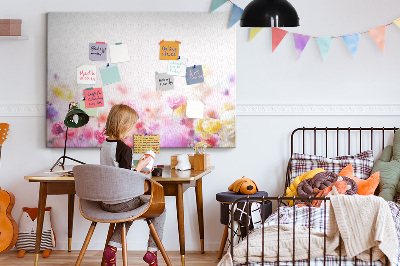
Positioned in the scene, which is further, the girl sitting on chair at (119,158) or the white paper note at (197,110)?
the white paper note at (197,110)

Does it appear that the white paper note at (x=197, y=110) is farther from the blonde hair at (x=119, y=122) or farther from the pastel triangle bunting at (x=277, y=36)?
the blonde hair at (x=119, y=122)

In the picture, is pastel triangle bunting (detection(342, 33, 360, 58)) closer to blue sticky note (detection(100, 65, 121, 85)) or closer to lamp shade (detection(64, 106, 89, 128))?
blue sticky note (detection(100, 65, 121, 85))

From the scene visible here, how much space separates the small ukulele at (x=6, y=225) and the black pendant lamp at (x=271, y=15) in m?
2.22

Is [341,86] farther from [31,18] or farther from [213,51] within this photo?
[31,18]

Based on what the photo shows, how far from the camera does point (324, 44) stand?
13.4 feet

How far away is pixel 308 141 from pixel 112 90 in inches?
59.3

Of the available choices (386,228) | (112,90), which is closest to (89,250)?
(112,90)

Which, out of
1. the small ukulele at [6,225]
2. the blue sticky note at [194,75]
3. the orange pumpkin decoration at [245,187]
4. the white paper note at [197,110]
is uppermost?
the blue sticky note at [194,75]

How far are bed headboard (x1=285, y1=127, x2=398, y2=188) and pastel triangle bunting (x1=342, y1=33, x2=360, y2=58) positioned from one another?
57 centimetres

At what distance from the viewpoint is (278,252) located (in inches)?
102

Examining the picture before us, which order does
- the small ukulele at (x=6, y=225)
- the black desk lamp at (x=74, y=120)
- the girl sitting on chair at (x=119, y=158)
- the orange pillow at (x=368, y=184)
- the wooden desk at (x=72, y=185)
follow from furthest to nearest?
1. the small ukulele at (x=6, y=225)
2. the black desk lamp at (x=74, y=120)
3. the orange pillow at (x=368, y=184)
4. the wooden desk at (x=72, y=185)
5. the girl sitting on chair at (x=119, y=158)

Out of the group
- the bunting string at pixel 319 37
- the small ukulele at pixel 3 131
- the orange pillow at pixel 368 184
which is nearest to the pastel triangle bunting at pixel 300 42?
the bunting string at pixel 319 37

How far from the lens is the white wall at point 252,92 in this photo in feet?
13.5

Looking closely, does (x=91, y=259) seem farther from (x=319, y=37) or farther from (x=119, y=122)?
(x=319, y=37)
